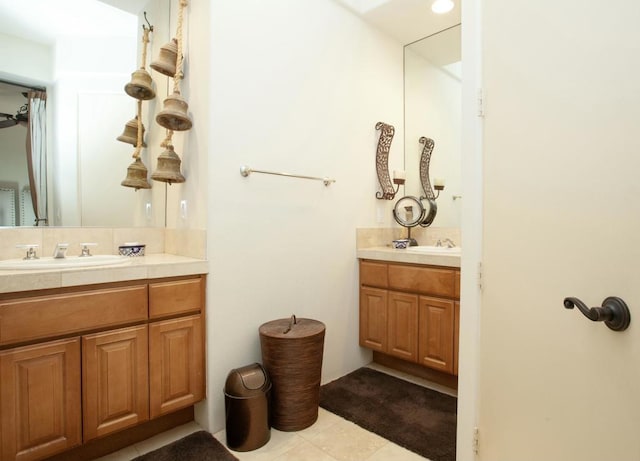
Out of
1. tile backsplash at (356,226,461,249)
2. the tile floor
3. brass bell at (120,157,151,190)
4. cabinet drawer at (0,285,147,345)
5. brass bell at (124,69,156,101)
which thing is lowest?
the tile floor

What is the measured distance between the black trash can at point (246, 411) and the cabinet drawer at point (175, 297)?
0.42 m

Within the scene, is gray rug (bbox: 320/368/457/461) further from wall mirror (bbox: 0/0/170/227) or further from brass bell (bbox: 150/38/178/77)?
brass bell (bbox: 150/38/178/77)

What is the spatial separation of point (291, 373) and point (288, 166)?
4.03ft

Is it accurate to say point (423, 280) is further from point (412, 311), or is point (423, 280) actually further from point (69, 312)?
point (69, 312)

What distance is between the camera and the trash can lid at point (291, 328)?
6.20 ft

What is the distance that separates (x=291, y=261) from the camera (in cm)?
223

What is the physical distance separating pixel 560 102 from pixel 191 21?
192cm

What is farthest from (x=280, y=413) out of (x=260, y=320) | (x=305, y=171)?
(x=305, y=171)

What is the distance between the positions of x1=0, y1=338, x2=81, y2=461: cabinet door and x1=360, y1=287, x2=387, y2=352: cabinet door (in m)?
1.81

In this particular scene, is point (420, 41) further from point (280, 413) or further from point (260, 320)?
point (280, 413)

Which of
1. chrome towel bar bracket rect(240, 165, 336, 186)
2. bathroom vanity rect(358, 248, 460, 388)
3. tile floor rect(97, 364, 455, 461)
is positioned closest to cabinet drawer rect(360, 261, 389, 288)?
bathroom vanity rect(358, 248, 460, 388)

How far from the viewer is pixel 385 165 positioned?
286 cm

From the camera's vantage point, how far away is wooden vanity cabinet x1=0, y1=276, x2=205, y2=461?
1337mm

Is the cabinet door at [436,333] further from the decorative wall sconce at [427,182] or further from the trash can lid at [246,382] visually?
the trash can lid at [246,382]
